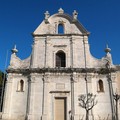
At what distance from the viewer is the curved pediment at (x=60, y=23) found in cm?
2247

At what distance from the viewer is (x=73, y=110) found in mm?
18453

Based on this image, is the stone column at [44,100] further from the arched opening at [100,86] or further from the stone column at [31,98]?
the arched opening at [100,86]

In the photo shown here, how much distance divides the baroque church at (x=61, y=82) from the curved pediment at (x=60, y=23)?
0.12m

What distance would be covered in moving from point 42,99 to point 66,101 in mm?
2358

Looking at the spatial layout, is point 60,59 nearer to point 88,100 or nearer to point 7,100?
point 88,100

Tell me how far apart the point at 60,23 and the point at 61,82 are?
7667mm

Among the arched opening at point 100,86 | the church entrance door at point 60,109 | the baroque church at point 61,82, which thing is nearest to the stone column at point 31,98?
the baroque church at point 61,82

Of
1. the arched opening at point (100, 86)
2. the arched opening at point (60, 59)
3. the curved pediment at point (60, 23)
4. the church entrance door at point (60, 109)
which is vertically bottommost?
the church entrance door at point (60, 109)

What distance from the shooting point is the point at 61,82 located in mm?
19641

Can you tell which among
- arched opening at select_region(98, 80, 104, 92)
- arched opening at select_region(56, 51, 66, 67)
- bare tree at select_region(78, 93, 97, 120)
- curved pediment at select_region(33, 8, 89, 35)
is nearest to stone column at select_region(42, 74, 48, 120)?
arched opening at select_region(56, 51, 66, 67)

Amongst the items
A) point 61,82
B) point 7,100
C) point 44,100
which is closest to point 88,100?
point 61,82

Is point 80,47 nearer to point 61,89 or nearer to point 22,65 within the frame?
point 61,89

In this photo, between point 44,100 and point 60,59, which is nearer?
point 44,100

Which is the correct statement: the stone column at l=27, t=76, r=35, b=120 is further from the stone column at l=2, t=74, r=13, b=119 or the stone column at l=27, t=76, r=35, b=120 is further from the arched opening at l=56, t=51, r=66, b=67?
the arched opening at l=56, t=51, r=66, b=67
